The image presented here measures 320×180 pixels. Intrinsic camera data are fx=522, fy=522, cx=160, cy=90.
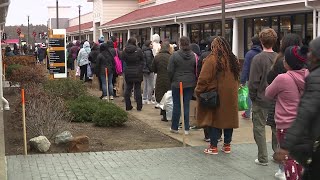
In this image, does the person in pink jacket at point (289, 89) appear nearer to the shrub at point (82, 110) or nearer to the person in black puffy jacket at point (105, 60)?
the shrub at point (82, 110)

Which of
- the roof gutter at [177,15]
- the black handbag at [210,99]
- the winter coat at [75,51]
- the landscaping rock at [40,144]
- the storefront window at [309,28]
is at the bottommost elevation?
the landscaping rock at [40,144]

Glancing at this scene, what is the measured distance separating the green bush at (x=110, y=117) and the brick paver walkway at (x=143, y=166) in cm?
260

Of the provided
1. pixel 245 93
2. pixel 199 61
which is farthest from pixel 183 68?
pixel 245 93

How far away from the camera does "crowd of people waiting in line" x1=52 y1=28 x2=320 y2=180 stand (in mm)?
3678

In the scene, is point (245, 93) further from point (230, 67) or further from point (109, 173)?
point (109, 173)

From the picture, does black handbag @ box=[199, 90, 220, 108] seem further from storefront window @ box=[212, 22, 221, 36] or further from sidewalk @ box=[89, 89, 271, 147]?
storefront window @ box=[212, 22, 221, 36]

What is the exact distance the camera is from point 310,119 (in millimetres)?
3611

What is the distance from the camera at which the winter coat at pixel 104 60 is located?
15133mm

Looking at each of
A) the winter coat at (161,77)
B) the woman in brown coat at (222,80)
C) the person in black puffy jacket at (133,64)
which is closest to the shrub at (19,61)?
the person in black puffy jacket at (133,64)

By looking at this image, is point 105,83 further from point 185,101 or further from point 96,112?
point 185,101

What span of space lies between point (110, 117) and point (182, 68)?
88.2 inches

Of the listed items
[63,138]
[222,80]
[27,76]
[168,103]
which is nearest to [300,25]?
[168,103]

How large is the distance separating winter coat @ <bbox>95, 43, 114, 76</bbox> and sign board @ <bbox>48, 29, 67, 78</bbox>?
11.3ft

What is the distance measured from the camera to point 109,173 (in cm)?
711
